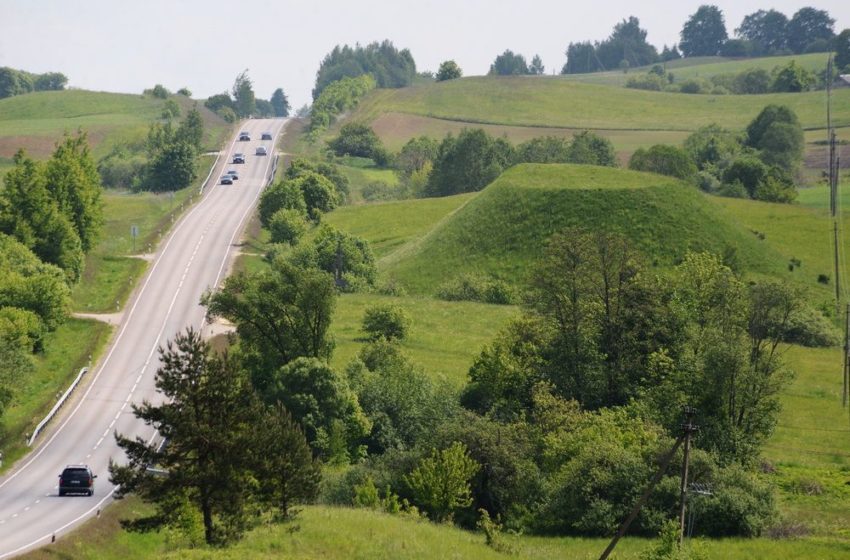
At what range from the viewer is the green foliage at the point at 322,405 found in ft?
192

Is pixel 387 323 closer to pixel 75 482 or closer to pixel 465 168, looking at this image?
pixel 75 482

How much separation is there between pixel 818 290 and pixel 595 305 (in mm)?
37388

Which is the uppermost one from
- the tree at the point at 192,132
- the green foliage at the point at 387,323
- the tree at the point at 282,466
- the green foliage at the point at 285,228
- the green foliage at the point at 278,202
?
the tree at the point at 192,132

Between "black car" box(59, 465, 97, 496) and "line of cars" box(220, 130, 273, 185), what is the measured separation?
9188cm

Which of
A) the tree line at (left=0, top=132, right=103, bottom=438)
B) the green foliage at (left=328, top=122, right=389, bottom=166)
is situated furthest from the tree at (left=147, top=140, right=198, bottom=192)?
the green foliage at (left=328, top=122, right=389, bottom=166)

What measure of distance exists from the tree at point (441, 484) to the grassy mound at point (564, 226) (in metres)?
50.7

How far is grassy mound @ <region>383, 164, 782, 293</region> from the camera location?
103312 mm

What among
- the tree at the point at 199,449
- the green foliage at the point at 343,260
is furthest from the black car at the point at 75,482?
the green foliage at the point at 343,260

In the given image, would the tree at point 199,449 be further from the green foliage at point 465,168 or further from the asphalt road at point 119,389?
the green foliage at point 465,168

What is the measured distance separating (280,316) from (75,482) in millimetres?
14794

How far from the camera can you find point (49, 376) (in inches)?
2808

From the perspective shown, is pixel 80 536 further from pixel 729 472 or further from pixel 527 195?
pixel 527 195

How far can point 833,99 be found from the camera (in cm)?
18612

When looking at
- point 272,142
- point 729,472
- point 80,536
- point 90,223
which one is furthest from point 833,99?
point 80,536
